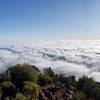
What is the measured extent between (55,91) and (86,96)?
24.4 feet

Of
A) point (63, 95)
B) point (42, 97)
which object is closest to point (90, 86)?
point (63, 95)

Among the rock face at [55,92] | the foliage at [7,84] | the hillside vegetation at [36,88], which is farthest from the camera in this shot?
the rock face at [55,92]

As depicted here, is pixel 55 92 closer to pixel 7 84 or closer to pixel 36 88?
pixel 36 88

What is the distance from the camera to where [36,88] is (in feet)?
133

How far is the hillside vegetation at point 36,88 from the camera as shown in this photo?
3964 cm

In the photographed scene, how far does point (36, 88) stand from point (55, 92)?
5035 millimetres

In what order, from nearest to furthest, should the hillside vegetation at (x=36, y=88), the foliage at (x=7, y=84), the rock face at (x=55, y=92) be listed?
1. the hillside vegetation at (x=36, y=88)
2. the foliage at (x=7, y=84)
3. the rock face at (x=55, y=92)

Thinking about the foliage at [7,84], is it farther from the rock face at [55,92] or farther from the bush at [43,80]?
the bush at [43,80]

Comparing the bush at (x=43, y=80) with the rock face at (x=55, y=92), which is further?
the bush at (x=43, y=80)

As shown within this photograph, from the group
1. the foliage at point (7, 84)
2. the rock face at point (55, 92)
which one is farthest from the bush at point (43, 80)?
the foliage at point (7, 84)

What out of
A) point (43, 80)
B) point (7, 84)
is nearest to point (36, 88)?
point (7, 84)

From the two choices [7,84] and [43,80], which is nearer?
[7,84]

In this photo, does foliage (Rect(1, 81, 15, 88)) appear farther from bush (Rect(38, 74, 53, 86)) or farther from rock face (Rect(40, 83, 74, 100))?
bush (Rect(38, 74, 53, 86))

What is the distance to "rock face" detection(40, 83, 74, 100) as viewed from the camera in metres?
41.8
